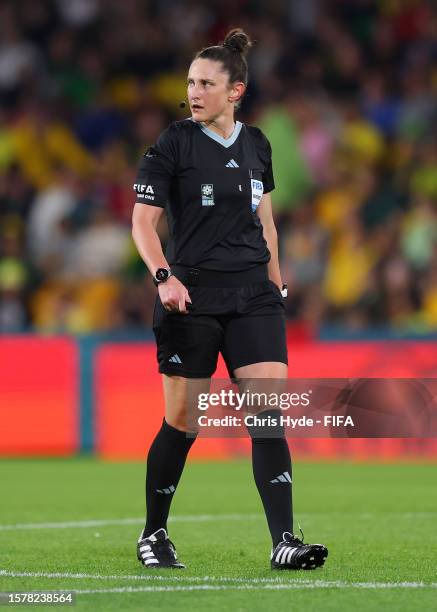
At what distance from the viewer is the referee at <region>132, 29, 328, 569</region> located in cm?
612

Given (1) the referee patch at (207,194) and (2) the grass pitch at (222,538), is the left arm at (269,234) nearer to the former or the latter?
(1) the referee patch at (207,194)

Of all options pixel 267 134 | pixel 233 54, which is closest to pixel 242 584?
pixel 233 54

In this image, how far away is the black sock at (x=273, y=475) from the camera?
239 inches

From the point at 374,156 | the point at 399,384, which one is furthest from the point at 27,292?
the point at 399,384

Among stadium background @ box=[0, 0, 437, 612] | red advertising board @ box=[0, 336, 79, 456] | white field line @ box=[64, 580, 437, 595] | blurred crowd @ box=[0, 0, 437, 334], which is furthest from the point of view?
blurred crowd @ box=[0, 0, 437, 334]

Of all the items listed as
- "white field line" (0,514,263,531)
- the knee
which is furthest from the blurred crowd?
the knee

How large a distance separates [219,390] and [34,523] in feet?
8.18

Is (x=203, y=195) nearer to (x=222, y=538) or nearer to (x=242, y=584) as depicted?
(x=242, y=584)

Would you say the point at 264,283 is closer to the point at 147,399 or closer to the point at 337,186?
the point at 147,399

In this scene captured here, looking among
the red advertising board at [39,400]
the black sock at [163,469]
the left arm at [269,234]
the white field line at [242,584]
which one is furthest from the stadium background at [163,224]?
the white field line at [242,584]

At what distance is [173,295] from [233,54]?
116cm

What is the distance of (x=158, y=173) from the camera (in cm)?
615

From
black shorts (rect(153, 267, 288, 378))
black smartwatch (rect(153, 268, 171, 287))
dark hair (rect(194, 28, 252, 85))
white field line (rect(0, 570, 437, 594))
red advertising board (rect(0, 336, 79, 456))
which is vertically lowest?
red advertising board (rect(0, 336, 79, 456))

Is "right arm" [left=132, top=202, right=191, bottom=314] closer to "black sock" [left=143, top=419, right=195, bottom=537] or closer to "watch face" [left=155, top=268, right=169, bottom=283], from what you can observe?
"watch face" [left=155, top=268, right=169, bottom=283]
